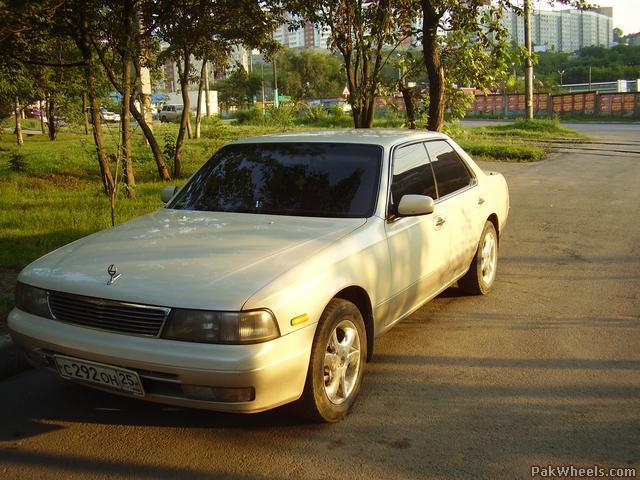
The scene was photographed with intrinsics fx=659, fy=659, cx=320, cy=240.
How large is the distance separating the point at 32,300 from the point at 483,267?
386 centimetres

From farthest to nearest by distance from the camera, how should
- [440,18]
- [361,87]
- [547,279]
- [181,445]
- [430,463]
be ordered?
[361,87], [440,18], [547,279], [181,445], [430,463]

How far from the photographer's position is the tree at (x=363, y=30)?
11359mm

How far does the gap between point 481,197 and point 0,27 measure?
22.9ft

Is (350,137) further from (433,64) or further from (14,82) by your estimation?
(14,82)

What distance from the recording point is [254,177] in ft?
15.3

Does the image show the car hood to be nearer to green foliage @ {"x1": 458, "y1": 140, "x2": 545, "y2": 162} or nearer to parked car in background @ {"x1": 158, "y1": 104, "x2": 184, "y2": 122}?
green foliage @ {"x1": 458, "y1": 140, "x2": 545, "y2": 162}

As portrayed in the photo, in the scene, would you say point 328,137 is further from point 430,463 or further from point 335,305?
point 430,463

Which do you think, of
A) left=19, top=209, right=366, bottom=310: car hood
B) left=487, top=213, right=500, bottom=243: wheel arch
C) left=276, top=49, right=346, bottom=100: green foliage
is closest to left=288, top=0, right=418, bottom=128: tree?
left=487, top=213, right=500, bottom=243: wheel arch

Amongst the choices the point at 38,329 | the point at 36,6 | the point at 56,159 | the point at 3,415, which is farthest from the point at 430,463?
the point at 56,159

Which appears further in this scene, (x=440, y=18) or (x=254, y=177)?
(x=440, y=18)

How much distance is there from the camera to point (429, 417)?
3639 millimetres

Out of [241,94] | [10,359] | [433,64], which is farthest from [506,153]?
[241,94]

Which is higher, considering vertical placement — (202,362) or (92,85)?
(92,85)

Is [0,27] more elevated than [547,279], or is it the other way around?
[0,27]
